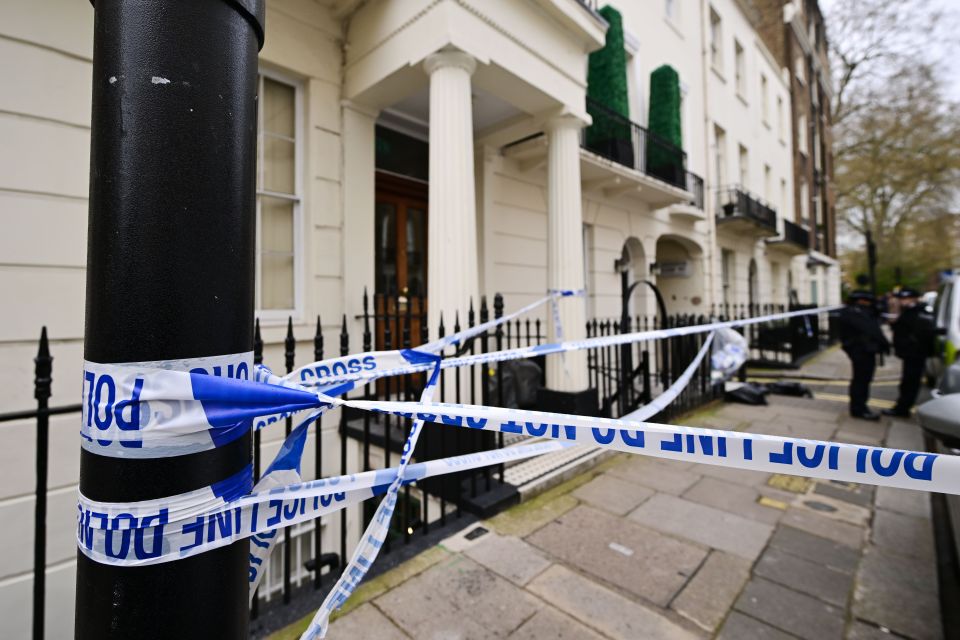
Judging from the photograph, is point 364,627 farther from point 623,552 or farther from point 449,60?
point 449,60

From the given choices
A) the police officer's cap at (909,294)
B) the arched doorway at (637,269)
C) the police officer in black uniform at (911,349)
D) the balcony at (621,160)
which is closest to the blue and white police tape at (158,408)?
the balcony at (621,160)

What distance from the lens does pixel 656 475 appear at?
390 cm

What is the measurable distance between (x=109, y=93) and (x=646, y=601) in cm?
282

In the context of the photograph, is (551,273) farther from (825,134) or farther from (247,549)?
(825,134)

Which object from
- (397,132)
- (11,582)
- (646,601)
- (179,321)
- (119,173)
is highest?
(397,132)

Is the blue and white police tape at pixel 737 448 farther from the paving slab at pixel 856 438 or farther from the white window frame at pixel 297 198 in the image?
the paving slab at pixel 856 438

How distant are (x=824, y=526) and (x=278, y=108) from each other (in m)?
6.40

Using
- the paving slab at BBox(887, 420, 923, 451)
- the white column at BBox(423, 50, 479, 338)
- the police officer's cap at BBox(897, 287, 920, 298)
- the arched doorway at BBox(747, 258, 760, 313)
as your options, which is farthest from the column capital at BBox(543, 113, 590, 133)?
the arched doorway at BBox(747, 258, 760, 313)

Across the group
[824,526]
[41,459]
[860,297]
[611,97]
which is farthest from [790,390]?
[41,459]

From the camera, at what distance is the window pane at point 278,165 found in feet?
15.3

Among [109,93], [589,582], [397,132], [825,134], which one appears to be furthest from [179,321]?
[825,134]

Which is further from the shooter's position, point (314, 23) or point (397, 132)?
point (397, 132)

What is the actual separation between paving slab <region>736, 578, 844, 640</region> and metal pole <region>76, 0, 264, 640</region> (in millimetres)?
2524

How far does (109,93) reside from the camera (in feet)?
2.24
